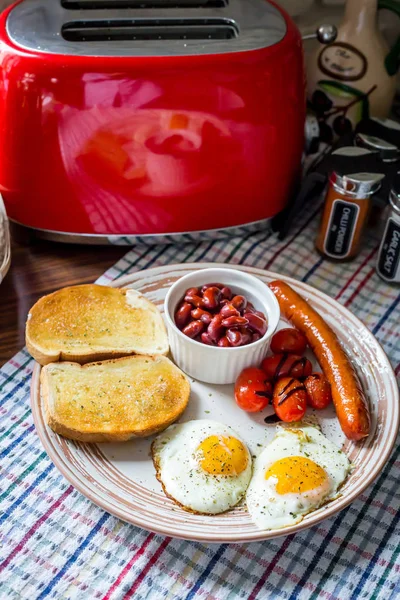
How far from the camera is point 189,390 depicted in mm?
1221

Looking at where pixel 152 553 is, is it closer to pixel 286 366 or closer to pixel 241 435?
pixel 241 435

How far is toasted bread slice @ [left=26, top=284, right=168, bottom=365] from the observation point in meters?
1.26

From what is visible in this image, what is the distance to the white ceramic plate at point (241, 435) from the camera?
1034 mm

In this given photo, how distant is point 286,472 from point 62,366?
1.48ft

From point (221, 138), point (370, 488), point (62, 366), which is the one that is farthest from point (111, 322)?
point (370, 488)

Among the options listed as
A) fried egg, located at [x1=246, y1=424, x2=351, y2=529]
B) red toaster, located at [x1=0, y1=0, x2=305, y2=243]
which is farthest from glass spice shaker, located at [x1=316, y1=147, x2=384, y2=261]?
fried egg, located at [x1=246, y1=424, x2=351, y2=529]

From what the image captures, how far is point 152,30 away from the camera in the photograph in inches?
56.7

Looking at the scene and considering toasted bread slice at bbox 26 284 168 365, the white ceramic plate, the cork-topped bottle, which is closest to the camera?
the white ceramic plate

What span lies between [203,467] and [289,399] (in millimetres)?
218

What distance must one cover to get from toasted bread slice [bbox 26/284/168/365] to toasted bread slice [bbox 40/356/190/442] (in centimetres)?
3

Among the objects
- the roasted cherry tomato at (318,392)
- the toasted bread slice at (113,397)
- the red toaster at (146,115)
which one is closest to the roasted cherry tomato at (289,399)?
the roasted cherry tomato at (318,392)

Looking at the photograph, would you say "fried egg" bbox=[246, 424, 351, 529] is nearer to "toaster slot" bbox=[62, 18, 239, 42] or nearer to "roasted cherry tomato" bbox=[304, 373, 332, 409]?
"roasted cherry tomato" bbox=[304, 373, 332, 409]

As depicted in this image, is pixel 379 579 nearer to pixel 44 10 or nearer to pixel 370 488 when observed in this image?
pixel 370 488

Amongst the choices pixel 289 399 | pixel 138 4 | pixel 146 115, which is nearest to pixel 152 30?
pixel 138 4
